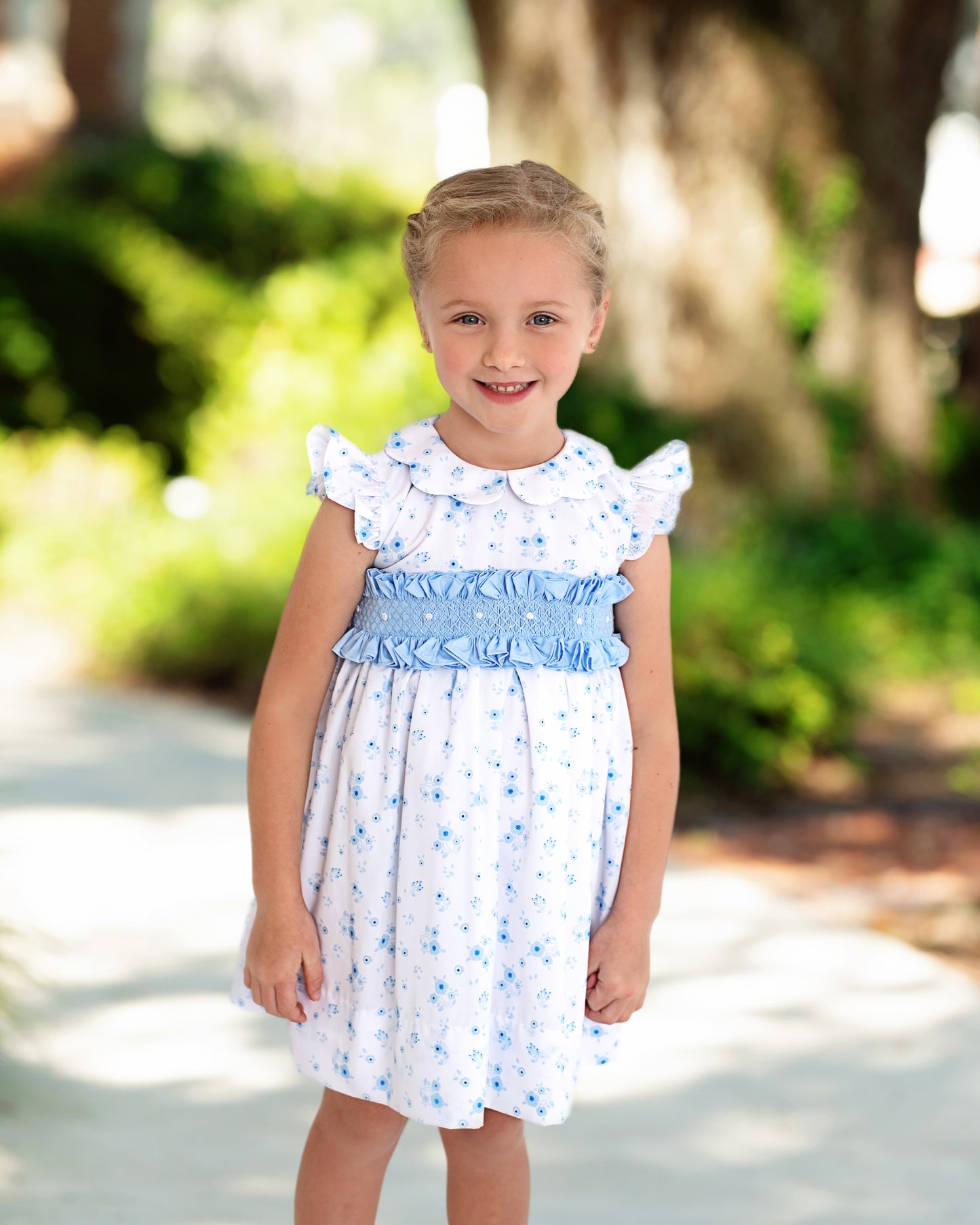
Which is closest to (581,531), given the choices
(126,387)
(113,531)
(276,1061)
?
(276,1061)

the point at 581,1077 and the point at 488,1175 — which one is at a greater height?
the point at 581,1077

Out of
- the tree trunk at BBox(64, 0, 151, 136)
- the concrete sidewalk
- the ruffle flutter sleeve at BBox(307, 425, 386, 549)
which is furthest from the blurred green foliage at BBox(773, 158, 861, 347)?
the tree trunk at BBox(64, 0, 151, 136)

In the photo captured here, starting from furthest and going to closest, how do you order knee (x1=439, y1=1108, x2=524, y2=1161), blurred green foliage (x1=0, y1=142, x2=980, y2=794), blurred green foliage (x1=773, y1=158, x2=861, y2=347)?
blurred green foliage (x1=773, y1=158, x2=861, y2=347) → blurred green foliage (x1=0, y1=142, x2=980, y2=794) → knee (x1=439, y1=1108, x2=524, y2=1161)

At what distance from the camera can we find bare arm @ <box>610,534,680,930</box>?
183 centimetres

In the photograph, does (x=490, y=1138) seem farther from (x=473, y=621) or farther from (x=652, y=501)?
(x=652, y=501)

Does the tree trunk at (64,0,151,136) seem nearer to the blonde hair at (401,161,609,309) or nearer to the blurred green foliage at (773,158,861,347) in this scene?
the blurred green foliage at (773,158,861,347)

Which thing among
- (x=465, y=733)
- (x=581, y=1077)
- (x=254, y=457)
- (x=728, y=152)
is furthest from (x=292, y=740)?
(x=254, y=457)

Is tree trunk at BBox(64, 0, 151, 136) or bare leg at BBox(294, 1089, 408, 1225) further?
tree trunk at BBox(64, 0, 151, 136)

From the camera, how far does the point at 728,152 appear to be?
24.0ft

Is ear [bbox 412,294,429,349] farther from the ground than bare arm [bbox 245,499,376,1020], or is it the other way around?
ear [bbox 412,294,429,349]

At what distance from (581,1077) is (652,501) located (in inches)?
58.1

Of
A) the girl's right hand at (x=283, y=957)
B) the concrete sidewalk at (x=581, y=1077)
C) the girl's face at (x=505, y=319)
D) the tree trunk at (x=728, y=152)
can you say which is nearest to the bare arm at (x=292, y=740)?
the girl's right hand at (x=283, y=957)

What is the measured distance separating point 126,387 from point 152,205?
68.0 inches

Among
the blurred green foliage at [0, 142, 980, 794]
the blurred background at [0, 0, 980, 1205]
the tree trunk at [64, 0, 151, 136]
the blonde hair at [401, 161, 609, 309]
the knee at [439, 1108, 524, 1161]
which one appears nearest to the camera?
the blonde hair at [401, 161, 609, 309]
